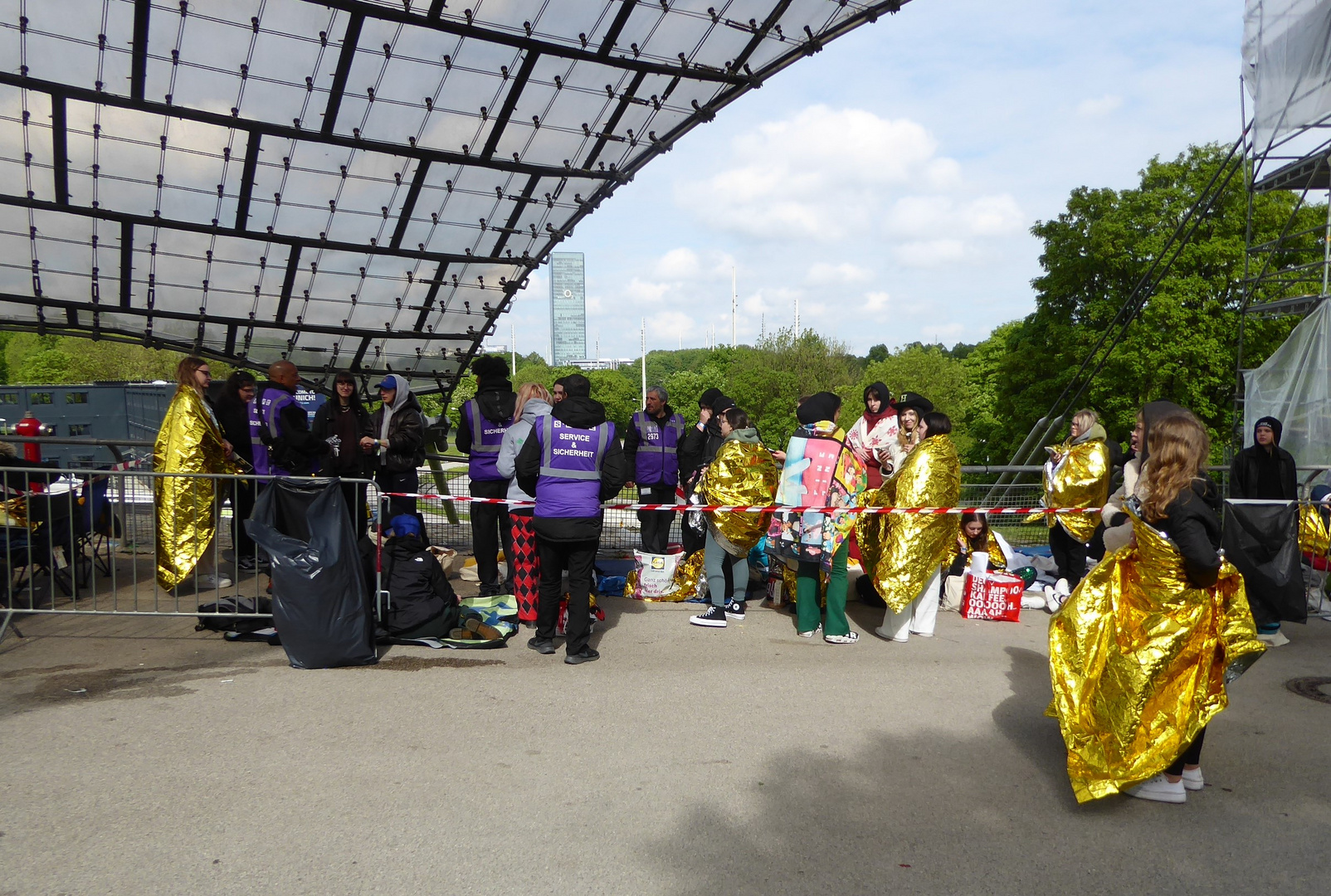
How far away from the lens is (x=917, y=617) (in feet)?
23.3

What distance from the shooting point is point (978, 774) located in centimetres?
435

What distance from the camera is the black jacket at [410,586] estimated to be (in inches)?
249

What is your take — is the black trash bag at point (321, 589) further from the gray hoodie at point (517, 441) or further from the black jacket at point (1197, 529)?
the black jacket at point (1197, 529)

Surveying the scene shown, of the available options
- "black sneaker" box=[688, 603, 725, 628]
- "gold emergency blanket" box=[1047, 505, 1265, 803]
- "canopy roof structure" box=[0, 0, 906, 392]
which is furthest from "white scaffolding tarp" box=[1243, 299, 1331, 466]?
"gold emergency blanket" box=[1047, 505, 1265, 803]

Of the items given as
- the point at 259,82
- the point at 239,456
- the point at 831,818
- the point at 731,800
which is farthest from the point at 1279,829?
the point at 259,82

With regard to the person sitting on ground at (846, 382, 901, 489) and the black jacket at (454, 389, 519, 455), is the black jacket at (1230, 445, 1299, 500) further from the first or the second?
the black jacket at (454, 389, 519, 455)

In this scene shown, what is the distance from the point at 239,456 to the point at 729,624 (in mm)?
4431

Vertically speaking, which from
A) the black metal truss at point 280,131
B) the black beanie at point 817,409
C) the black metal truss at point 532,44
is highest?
the black metal truss at point 532,44

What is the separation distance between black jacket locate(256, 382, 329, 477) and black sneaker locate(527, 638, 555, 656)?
250 cm

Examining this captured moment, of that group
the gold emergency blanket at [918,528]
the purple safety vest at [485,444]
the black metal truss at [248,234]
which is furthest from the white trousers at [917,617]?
the black metal truss at [248,234]

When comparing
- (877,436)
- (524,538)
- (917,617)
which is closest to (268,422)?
(524,538)

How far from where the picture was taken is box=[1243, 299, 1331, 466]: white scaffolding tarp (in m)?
Result: 11.0

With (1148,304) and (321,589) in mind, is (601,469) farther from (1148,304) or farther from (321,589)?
(1148,304)

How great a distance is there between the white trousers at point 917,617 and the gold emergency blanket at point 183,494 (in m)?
5.28
